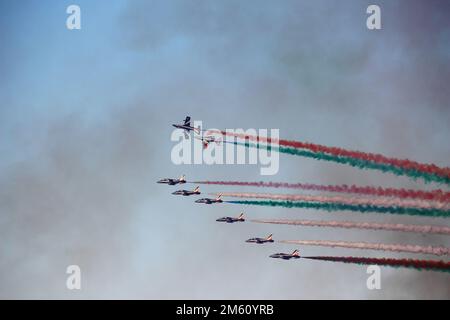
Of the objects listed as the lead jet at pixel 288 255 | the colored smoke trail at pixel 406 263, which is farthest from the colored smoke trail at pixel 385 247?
the lead jet at pixel 288 255

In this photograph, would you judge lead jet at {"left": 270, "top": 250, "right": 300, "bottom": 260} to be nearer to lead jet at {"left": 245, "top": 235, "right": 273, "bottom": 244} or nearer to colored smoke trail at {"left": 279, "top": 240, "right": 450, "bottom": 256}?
lead jet at {"left": 245, "top": 235, "right": 273, "bottom": 244}

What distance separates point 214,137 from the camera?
144 m

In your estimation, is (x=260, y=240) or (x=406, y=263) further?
(x=260, y=240)

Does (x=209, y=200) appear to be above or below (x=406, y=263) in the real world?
above

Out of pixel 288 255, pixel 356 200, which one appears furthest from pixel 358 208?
pixel 288 255

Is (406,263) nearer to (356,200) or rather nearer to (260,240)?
(356,200)

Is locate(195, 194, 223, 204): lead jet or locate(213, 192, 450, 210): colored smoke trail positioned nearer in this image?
locate(213, 192, 450, 210): colored smoke trail

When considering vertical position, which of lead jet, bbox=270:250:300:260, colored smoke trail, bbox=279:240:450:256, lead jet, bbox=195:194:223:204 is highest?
lead jet, bbox=195:194:223:204

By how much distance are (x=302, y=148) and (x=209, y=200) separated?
91.6ft

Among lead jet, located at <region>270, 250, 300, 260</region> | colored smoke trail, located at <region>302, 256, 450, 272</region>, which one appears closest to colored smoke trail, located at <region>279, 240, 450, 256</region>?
colored smoke trail, located at <region>302, 256, 450, 272</region>
